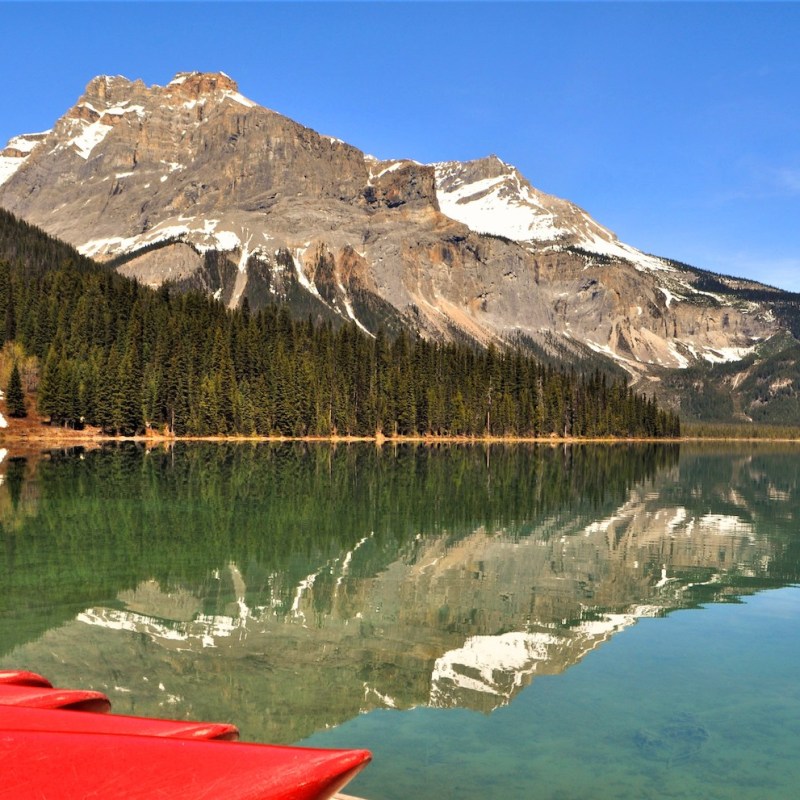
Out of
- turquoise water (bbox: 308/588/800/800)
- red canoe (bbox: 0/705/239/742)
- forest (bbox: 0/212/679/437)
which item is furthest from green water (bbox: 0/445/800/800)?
forest (bbox: 0/212/679/437)

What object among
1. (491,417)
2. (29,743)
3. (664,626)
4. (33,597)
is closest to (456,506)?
(664,626)

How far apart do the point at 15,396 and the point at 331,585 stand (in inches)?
3927

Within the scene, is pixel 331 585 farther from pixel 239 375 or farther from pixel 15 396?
pixel 239 375

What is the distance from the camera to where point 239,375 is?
134125 mm

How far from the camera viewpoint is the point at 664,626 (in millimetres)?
18406

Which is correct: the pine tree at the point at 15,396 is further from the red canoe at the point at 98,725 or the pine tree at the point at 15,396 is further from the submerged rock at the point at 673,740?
the red canoe at the point at 98,725

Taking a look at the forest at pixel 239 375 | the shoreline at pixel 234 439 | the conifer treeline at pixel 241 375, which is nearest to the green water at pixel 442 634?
the shoreline at pixel 234 439

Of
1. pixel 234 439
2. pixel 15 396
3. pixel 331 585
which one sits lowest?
pixel 331 585

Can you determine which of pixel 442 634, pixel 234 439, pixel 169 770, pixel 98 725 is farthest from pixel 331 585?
pixel 234 439

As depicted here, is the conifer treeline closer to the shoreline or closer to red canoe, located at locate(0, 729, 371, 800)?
the shoreline

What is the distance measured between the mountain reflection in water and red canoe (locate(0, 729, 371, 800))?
645cm

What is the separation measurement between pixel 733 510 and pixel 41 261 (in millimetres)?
192441

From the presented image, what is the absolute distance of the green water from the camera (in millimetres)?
11055

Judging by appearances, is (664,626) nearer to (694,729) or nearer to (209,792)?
(694,729)
